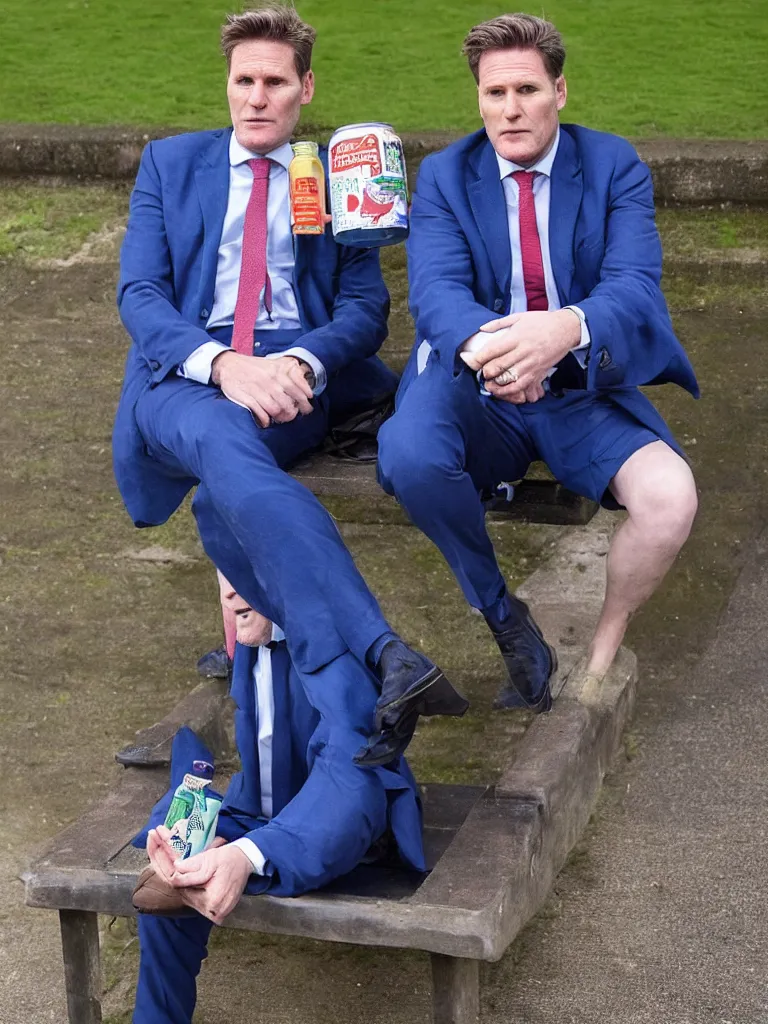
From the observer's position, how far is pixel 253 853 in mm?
2830

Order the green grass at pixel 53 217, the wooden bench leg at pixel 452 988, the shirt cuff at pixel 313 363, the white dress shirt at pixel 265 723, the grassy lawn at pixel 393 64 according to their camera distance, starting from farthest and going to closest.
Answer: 1. the grassy lawn at pixel 393 64
2. the green grass at pixel 53 217
3. the shirt cuff at pixel 313 363
4. the white dress shirt at pixel 265 723
5. the wooden bench leg at pixel 452 988

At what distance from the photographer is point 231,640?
365cm

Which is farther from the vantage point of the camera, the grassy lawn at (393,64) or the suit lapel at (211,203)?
the grassy lawn at (393,64)

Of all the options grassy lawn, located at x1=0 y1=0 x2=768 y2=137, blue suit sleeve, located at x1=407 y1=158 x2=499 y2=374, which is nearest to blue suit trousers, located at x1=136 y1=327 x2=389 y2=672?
blue suit sleeve, located at x1=407 y1=158 x2=499 y2=374

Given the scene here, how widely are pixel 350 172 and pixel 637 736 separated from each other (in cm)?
152

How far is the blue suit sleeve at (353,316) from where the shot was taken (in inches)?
150

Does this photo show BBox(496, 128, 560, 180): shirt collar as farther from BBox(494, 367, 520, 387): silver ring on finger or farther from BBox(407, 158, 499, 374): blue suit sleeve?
BBox(494, 367, 520, 387): silver ring on finger

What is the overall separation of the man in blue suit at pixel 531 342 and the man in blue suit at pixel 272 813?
1.64ft

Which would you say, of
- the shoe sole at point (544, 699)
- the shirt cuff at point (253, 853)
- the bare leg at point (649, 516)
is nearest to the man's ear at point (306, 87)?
the bare leg at point (649, 516)

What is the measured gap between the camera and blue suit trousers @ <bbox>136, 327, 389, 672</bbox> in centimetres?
321

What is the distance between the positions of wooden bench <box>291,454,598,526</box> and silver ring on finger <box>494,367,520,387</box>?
444mm

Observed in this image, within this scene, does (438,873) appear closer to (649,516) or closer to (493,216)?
(649,516)

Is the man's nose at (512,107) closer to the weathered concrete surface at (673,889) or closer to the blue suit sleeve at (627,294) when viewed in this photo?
the blue suit sleeve at (627,294)

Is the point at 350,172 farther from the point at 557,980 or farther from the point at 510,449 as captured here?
the point at 557,980
